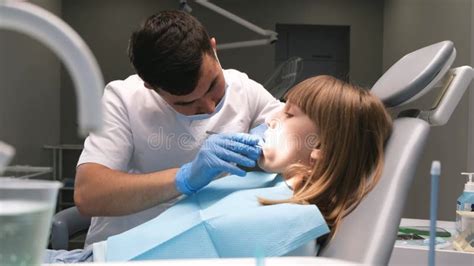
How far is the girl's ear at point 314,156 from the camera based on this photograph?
102cm

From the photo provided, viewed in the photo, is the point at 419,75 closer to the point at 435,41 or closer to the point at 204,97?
the point at 204,97

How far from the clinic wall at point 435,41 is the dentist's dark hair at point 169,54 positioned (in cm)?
106

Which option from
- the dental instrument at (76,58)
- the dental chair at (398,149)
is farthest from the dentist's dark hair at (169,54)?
the dental instrument at (76,58)

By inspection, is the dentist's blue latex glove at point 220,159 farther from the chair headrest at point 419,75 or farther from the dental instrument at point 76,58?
the dental instrument at point 76,58

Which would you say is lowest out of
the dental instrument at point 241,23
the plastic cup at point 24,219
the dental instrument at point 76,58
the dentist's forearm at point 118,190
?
the dentist's forearm at point 118,190

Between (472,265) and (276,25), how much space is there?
2.63 m

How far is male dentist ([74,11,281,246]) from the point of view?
1.16 m

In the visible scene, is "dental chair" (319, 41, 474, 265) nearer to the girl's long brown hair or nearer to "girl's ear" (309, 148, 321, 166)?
the girl's long brown hair

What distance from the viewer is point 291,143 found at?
3.45 ft

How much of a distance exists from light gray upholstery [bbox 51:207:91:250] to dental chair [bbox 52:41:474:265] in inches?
40.3

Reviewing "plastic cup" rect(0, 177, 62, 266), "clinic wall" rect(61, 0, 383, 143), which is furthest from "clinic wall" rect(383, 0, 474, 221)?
"plastic cup" rect(0, 177, 62, 266)

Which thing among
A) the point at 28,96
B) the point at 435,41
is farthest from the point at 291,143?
the point at 28,96

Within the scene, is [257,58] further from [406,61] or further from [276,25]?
[406,61]

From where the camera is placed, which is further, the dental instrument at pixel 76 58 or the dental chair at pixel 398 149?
the dental chair at pixel 398 149
